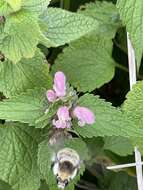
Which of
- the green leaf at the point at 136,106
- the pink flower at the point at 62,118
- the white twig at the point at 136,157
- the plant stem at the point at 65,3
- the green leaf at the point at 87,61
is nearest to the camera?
the pink flower at the point at 62,118

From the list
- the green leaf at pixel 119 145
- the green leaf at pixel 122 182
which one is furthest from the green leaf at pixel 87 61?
the green leaf at pixel 122 182

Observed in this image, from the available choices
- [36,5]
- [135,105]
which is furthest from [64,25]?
[135,105]

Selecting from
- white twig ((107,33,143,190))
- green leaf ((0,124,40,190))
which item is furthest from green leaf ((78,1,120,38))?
green leaf ((0,124,40,190))

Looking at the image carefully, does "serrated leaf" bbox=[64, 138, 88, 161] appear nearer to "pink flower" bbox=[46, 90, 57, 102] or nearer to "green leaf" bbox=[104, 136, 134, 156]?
"pink flower" bbox=[46, 90, 57, 102]

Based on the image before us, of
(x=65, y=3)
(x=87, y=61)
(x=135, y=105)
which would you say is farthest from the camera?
(x=65, y=3)

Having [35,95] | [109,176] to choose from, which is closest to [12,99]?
[35,95]

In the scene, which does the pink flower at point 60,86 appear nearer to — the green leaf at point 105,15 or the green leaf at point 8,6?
the green leaf at point 8,6

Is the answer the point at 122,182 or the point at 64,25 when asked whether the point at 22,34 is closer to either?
the point at 64,25
